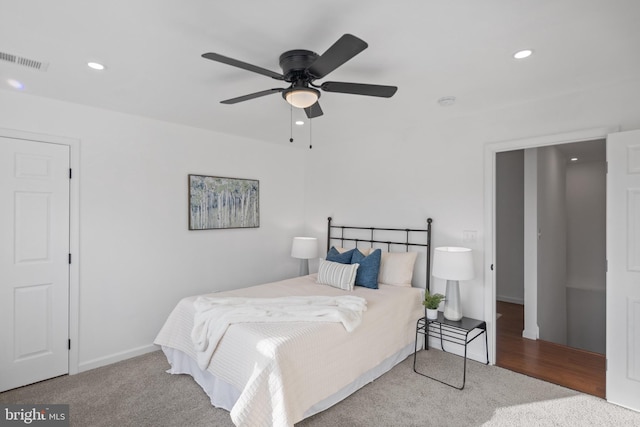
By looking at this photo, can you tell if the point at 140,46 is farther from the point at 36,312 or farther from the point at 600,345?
the point at 600,345

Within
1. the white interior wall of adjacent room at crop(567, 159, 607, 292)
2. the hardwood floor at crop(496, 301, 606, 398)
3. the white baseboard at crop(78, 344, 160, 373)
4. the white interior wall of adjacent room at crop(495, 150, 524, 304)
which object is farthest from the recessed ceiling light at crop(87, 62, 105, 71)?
the white interior wall of adjacent room at crop(567, 159, 607, 292)

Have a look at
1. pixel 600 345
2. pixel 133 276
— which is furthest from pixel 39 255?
pixel 600 345

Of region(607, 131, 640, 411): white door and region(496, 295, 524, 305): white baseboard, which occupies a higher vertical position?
region(607, 131, 640, 411): white door

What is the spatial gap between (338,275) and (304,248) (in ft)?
3.46

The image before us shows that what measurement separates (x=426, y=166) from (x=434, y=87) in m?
1.20

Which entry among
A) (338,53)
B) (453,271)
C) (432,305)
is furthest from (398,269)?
(338,53)

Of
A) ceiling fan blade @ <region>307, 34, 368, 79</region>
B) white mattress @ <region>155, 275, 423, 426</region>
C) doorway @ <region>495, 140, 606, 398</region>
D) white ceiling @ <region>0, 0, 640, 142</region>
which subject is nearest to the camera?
ceiling fan blade @ <region>307, 34, 368, 79</region>

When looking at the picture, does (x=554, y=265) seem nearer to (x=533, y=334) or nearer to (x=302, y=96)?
(x=533, y=334)

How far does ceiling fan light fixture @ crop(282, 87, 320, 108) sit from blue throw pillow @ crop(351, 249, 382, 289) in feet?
6.75

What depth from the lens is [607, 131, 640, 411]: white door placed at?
2.47 meters

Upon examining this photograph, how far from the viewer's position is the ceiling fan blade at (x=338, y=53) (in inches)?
61.4

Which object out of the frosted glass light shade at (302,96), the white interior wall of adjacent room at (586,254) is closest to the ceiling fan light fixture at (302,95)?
the frosted glass light shade at (302,96)

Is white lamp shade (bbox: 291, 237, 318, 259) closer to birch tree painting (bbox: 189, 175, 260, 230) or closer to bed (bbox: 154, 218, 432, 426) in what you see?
birch tree painting (bbox: 189, 175, 260, 230)

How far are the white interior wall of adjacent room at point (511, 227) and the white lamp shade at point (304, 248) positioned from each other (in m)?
3.54
